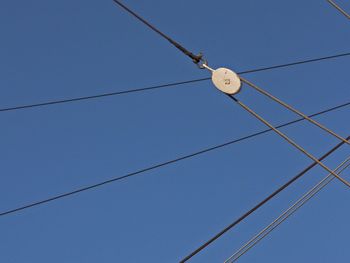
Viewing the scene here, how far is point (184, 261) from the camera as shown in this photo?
37.1 ft

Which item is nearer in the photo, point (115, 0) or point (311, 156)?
point (311, 156)

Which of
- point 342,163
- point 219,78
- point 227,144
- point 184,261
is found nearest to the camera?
point 219,78

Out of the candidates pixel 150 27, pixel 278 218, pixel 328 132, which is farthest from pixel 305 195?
pixel 150 27

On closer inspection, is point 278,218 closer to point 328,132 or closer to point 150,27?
point 328,132

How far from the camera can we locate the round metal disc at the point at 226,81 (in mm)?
10219

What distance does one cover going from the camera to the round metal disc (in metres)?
10.2

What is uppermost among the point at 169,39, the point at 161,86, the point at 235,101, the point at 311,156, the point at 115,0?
the point at 161,86

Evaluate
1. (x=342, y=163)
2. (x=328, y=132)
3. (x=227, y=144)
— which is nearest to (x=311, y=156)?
(x=328, y=132)

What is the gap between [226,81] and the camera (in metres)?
10.2

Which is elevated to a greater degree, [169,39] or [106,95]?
[106,95]

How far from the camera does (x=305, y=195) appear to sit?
39.3ft

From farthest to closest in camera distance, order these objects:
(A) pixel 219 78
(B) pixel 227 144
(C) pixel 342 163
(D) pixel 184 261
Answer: (B) pixel 227 144 < (C) pixel 342 163 < (D) pixel 184 261 < (A) pixel 219 78

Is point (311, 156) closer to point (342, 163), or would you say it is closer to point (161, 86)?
point (342, 163)

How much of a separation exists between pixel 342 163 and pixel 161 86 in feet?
11.9
